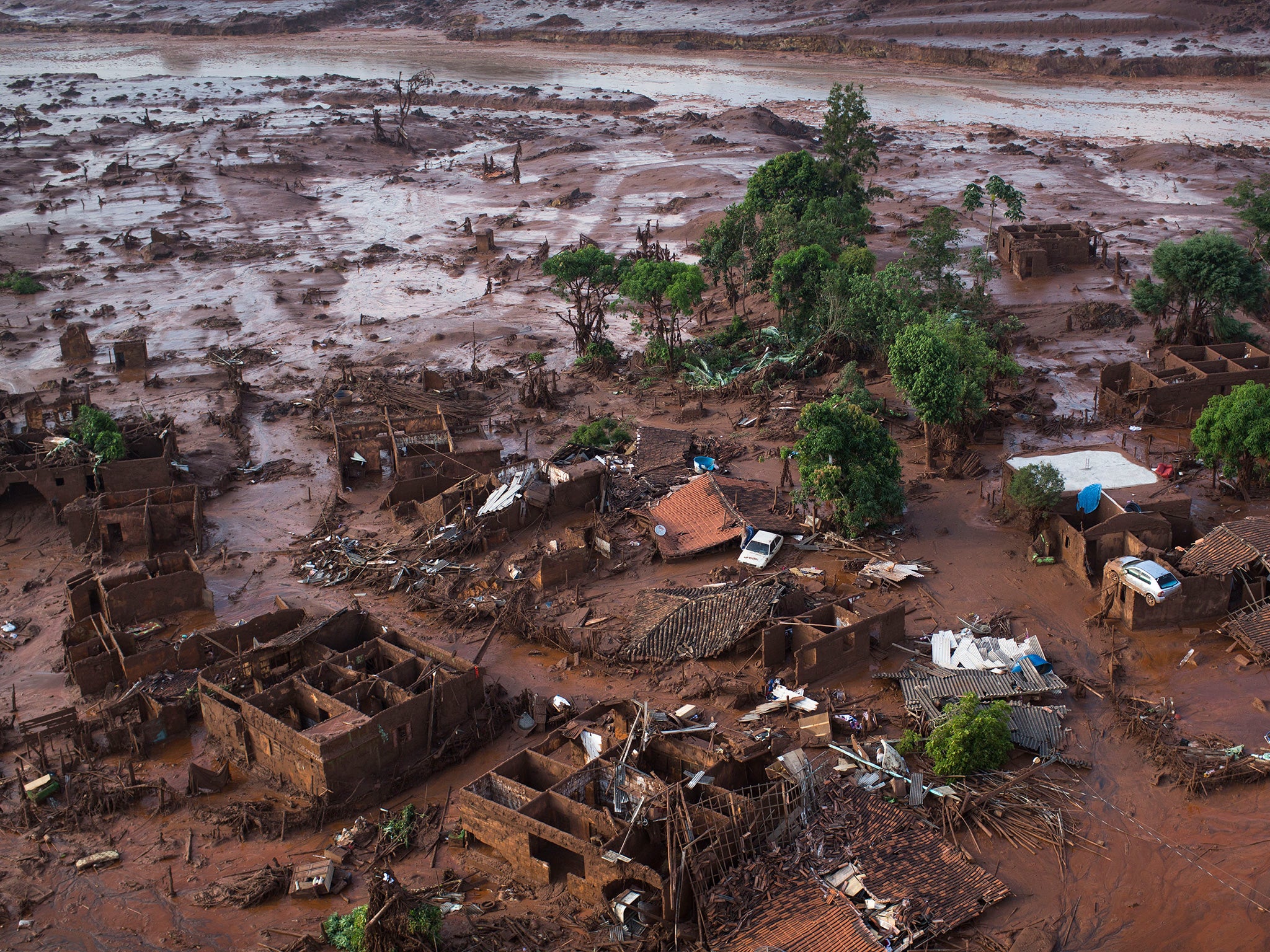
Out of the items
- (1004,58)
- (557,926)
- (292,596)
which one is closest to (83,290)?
(292,596)

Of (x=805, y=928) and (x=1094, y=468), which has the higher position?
(x=1094, y=468)

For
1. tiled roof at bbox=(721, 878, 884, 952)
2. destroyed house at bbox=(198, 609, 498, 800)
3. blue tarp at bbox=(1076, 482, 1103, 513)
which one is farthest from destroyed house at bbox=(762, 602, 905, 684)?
blue tarp at bbox=(1076, 482, 1103, 513)

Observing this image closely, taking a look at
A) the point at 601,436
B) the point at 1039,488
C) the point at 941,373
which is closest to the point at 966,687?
the point at 1039,488

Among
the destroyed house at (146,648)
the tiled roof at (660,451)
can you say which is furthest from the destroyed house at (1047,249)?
the destroyed house at (146,648)

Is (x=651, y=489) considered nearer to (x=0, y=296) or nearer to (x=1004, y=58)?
(x=0, y=296)

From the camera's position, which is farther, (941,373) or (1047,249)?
(1047,249)

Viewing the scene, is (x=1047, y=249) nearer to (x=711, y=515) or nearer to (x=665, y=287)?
(x=665, y=287)
